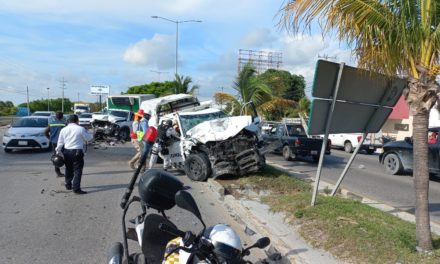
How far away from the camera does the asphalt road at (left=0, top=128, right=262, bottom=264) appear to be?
5.70m

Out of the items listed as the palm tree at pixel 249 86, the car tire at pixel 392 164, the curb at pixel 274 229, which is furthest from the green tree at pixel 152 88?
the curb at pixel 274 229

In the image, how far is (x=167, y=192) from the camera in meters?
3.25

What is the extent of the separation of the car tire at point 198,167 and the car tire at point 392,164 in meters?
7.43

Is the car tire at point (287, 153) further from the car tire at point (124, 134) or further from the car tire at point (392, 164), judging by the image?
the car tire at point (124, 134)

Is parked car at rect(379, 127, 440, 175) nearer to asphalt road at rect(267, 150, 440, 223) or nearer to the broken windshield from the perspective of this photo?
asphalt road at rect(267, 150, 440, 223)

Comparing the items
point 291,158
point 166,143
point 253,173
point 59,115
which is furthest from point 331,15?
point 291,158

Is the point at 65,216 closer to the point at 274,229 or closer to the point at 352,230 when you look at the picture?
the point at 274,229

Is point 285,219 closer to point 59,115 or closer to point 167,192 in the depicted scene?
point 167,192

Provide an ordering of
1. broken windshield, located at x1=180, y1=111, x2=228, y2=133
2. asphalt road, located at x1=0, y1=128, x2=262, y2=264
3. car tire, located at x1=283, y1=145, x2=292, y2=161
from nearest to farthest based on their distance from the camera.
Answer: asphalt road, located at x1=0, y1=128, x2=262, y2=264
broken windshield, located at x1=180, y1=111, x2=228, y2=133
car tire, located at x1=283, y1=145, x2=292, y2=161

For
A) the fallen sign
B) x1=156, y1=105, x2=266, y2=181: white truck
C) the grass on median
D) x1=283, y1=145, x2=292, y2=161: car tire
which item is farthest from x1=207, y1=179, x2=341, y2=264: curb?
x1=283, y1=145, x2=292, y2=161: car tire

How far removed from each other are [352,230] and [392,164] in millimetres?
10772

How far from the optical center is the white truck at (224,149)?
11.3m

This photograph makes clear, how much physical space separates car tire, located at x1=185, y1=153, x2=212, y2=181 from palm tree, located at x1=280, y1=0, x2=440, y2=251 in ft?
22.3

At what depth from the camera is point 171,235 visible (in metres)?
3.43
